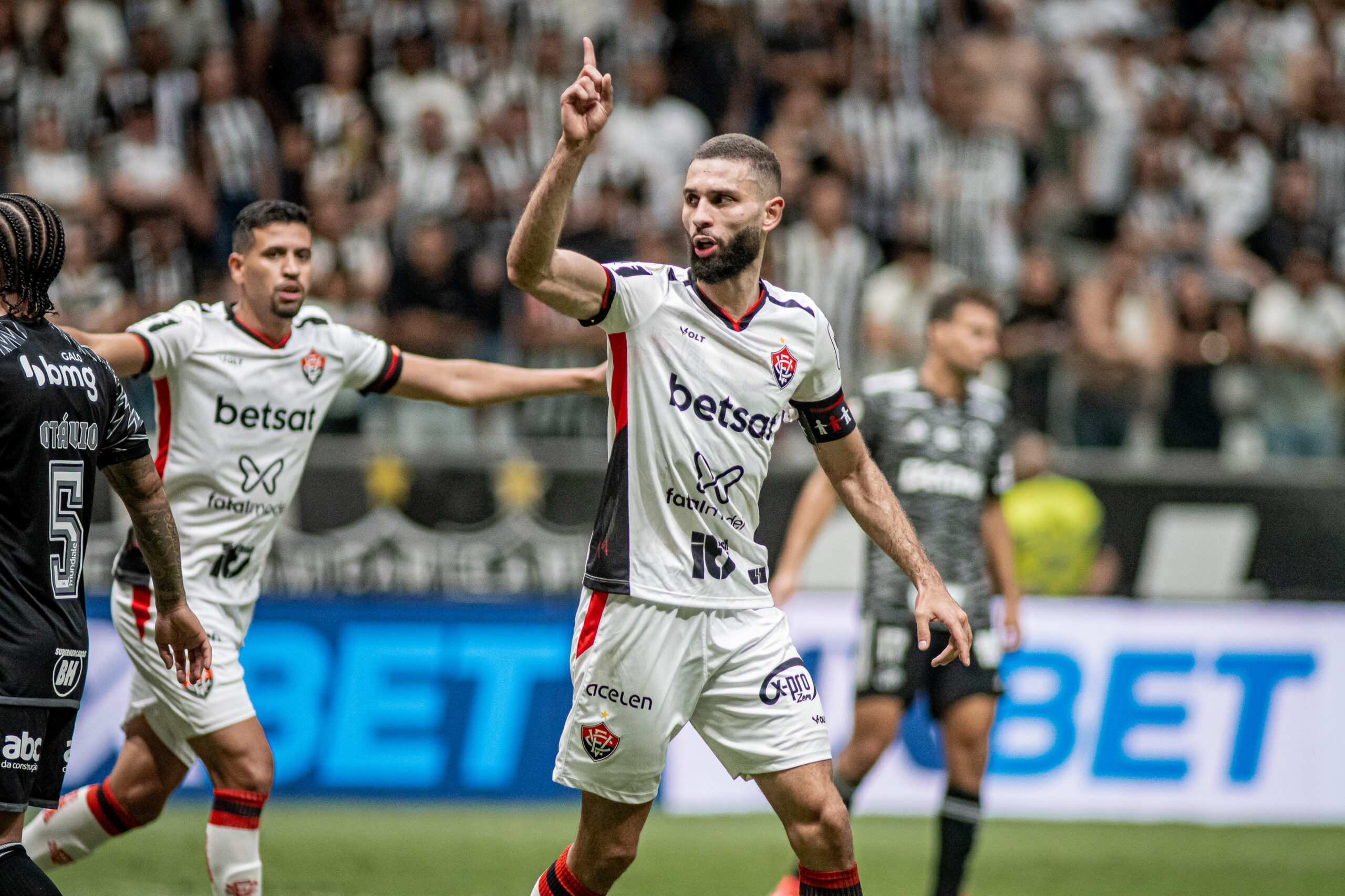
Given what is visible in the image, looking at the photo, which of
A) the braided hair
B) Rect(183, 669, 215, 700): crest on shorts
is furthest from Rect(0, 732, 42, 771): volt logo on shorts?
Rect(183, 669, 215, 700): crest on shorts

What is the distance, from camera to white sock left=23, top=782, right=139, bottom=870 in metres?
6.05

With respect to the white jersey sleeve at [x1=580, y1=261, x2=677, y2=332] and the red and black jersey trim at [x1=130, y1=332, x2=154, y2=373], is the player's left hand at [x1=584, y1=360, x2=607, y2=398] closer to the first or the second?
the white jersey sleeve at [x1=580, y1=261, x2=677, y2=332]

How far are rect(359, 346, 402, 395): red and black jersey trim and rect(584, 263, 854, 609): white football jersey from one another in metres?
1.62

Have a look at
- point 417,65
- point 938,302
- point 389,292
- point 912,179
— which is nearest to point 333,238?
point 389,292

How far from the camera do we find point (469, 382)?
6.28 metres

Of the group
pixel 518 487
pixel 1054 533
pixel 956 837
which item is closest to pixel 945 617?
pixel 956 837

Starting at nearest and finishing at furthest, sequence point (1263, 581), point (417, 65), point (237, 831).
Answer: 1. point (237, 831)
2. point (1263, 581)
3. point (417, 65)

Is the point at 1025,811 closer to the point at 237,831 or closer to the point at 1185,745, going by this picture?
the point at 1185,745

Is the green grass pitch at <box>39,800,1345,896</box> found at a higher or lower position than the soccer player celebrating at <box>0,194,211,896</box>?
lower

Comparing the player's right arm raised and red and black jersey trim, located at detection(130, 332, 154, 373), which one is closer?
the player's right arm raised

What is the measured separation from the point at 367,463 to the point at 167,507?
591 centimetres

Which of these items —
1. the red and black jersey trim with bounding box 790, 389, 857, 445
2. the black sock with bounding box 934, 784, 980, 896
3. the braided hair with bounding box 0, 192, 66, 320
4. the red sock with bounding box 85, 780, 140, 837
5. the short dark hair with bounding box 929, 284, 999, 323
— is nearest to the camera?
the braided hair with bounding box 0, 192, 66, 320

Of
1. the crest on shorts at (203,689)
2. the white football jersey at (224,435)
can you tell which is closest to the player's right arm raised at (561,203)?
the white football jersey at (224,435)

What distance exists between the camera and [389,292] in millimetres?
11930
